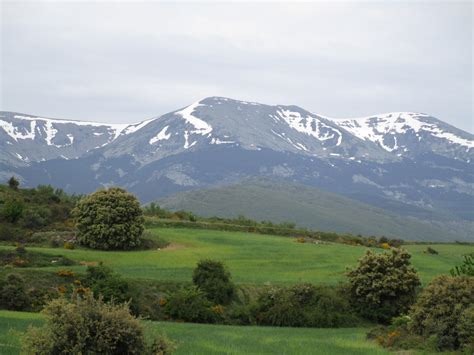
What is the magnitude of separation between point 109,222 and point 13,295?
64.0 ft

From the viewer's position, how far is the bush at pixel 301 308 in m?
33.7

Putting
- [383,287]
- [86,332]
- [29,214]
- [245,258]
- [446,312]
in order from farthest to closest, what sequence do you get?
1. [29,214]
2. [245,258]
3. [383,287]
4. [446,312]
5. [86,332]

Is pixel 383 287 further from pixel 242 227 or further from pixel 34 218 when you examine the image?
pixel 242 227

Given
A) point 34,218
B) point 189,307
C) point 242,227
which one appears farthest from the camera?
point 242,227

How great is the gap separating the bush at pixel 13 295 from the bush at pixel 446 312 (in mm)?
17271

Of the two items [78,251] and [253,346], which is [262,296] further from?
[78,251]

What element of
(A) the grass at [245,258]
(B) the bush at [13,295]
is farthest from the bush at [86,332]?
(A) the grass at [245,258]

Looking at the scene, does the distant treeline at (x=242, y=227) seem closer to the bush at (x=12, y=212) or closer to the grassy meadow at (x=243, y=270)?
the grassy meadow at (x=243, y=270)

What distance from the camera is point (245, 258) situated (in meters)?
48.8

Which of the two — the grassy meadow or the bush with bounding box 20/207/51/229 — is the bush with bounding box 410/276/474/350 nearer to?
the grassy meadow

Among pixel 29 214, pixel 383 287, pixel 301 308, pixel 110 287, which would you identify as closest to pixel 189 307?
pixel 110 287

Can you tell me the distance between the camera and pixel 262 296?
34406 mm

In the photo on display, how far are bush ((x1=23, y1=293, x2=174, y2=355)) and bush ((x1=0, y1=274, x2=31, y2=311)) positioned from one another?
51.5 feet

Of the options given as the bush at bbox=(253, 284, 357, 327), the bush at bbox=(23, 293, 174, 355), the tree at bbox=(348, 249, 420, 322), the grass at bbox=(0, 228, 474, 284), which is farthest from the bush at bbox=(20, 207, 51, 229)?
the bush at bbox=(23, 293, 174, 355)
